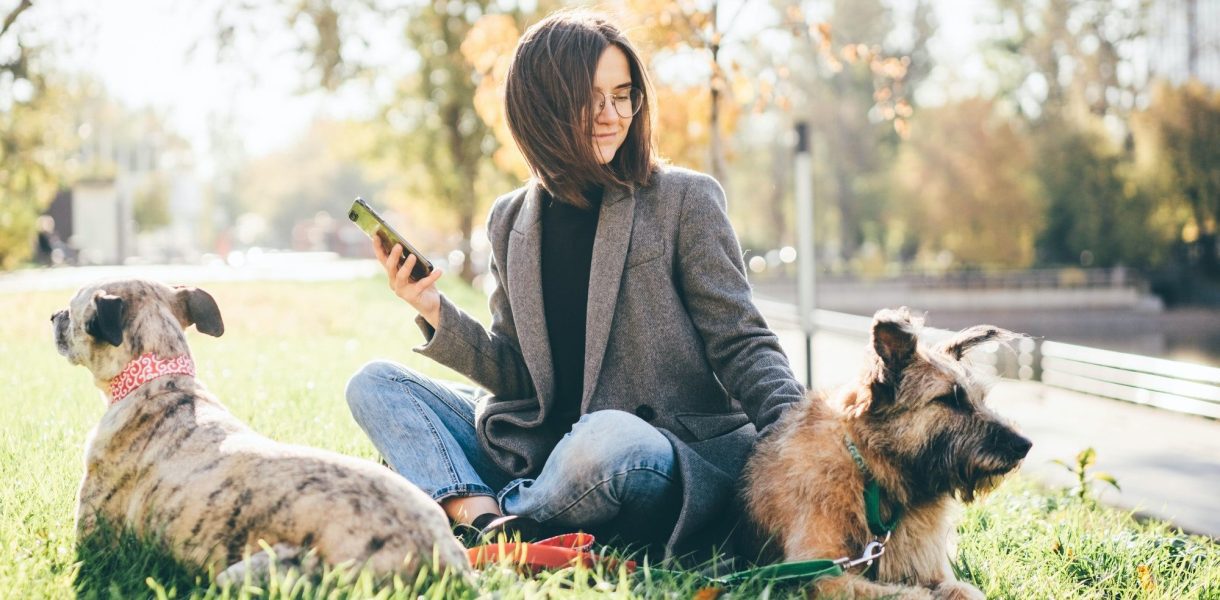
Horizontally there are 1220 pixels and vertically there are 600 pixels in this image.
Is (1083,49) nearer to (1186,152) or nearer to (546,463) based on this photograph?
(1186,152)

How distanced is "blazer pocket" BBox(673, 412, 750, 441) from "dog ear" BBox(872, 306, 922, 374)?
0.84 metres

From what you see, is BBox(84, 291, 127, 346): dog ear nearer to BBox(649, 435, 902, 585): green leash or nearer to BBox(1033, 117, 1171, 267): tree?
BBox(649, 435, 902, 585): green leash

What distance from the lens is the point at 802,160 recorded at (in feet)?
35.2

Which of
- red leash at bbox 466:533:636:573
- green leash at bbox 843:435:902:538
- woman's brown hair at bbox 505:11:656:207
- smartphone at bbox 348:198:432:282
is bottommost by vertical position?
red leash at bbox 466:533:636:573

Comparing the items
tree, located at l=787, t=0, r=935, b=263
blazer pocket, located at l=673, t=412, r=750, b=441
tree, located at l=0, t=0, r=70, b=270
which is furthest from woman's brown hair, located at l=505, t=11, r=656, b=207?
tree, located at l=787, t=0, r=935, b=263

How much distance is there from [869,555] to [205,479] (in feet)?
6.88

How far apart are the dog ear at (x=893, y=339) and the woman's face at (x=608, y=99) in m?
1.32

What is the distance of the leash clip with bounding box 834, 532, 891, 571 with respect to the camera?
321 centimetres

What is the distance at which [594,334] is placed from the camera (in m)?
3.87

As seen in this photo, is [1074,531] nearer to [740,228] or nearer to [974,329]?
[974,329]

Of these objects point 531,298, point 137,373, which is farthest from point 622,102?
point 137,373

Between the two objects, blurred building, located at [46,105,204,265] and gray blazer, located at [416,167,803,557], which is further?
blurred building, located at [46,105,204,265]

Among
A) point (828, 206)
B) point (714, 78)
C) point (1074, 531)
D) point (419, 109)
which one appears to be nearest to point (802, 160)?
point (714, 78)

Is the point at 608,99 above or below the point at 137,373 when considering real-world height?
above
